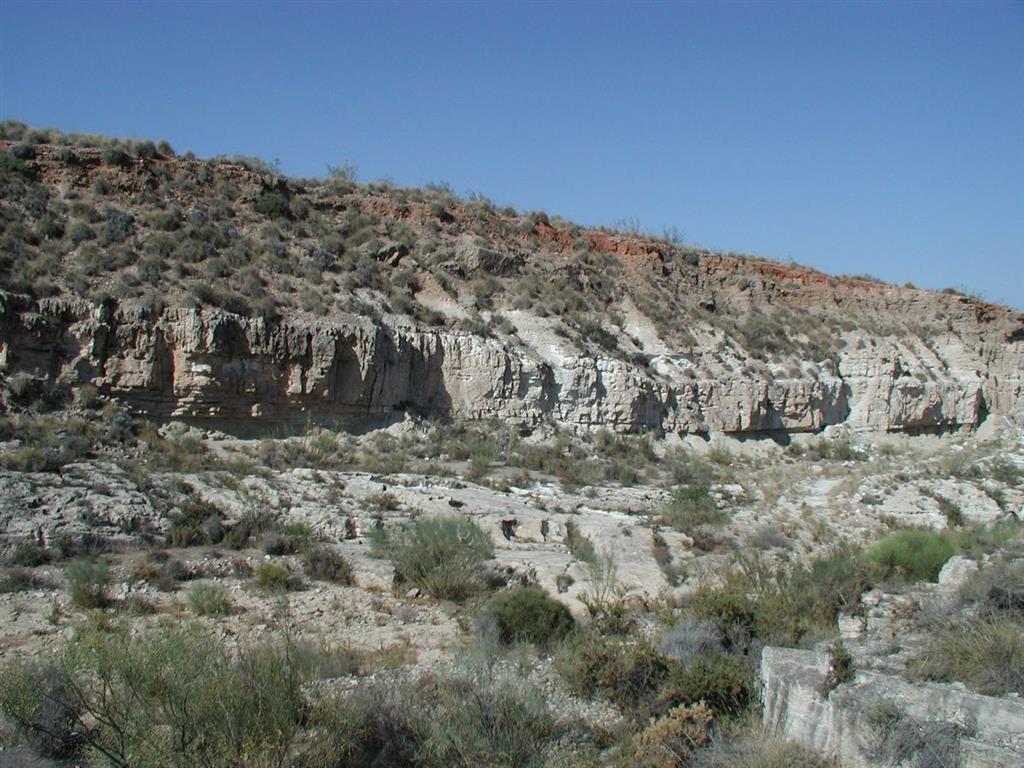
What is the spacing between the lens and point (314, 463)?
19.4m

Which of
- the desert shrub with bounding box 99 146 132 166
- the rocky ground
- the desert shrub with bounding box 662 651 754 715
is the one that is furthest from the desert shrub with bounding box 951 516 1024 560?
the desert shrub with bounding box 99 146 132 166

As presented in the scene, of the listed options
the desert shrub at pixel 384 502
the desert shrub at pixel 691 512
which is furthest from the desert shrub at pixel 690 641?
the desert shrub at pixel 384 502

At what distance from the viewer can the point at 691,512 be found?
51.3ft

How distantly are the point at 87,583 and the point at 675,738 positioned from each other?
25.9 ft

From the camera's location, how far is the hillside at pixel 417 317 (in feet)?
67.0

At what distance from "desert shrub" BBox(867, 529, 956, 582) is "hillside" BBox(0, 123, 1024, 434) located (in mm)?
15074

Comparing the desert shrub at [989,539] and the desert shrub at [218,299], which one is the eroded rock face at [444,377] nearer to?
the desert shrub at [218,299]

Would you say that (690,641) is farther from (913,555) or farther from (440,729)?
(913,555)

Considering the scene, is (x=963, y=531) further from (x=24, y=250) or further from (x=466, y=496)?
(x=24, y=250)

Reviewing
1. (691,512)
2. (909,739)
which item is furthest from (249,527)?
(909,739)

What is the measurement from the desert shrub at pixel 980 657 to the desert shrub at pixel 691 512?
7.97m

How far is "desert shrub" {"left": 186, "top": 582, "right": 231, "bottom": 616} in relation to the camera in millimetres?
10047

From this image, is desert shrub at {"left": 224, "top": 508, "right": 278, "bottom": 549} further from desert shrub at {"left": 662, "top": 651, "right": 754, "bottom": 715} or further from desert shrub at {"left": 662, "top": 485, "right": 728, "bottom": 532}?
desert shrub at {"left": 662, "top": 651, "right": 754, "bottom": 715}

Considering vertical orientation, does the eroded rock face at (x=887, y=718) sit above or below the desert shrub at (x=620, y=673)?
above
